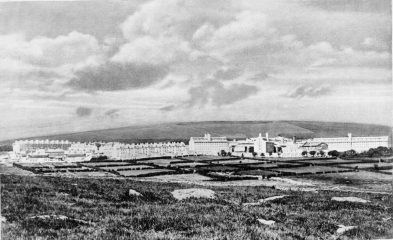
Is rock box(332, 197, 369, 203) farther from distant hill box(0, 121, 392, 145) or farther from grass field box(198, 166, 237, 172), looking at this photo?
grass field box(198, 166, 237, 172)

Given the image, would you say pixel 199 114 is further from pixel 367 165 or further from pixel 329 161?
pixel 367 165

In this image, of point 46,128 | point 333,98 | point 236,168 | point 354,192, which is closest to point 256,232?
point 236,168

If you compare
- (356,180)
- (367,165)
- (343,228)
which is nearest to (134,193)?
(343,228)

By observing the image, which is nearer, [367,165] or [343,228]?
[343,228]

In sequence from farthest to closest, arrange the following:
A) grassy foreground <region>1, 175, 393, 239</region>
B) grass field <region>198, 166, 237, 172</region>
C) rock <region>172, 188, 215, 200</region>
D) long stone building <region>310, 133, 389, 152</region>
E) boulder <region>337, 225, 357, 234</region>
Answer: grass field <region>198, 166, 237, 172</region>, long stone building <region>310, 133, 389, 152</region>, rock <region>172, 188, 215, 200</region>, boulder <region>337, 225, 357, 234</region>, grassy foreground <region>1, 175, 393, 239</region>

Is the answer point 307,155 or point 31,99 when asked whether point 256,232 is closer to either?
point 307,155

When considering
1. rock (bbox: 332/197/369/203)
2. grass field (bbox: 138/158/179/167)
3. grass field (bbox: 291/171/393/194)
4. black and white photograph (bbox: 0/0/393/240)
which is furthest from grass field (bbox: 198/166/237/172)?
rock (bbox: 332/197/369/203)

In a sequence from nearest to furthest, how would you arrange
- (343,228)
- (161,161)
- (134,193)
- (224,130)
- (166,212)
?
(343,228)
(166,212)
(134,193)
(224,130)
(161,161)
